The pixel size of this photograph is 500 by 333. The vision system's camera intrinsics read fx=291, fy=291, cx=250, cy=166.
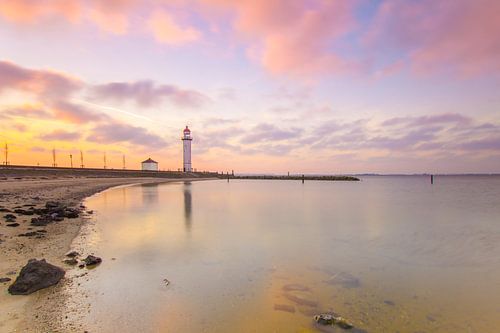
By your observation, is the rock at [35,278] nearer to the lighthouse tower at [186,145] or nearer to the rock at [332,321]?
the rock at [332,321]

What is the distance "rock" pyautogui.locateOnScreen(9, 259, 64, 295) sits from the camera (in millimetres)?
5941

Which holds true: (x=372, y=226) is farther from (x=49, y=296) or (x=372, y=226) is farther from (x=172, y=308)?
(x=49, y=296)

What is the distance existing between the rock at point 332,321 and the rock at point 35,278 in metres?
5.83

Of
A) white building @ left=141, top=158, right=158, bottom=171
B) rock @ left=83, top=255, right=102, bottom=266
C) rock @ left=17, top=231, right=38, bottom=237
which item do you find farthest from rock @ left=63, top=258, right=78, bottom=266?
white building @ left=141, top=158, right=158, bottom=171

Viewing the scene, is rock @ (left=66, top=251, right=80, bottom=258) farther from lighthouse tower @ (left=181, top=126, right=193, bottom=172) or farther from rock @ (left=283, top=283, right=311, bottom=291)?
lighthouse tower @ (left=181, top=126, right=193, bottom=172)

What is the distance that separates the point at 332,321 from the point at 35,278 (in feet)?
20.5

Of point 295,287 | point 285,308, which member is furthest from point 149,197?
point 285,308

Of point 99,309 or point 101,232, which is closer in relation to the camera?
point 99,309

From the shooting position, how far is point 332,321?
5.41 m

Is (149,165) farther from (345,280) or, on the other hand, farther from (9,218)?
(345,280)

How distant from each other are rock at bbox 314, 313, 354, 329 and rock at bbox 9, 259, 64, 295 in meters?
5.83

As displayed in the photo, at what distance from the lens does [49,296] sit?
5953 mm

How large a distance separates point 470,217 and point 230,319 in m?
22.2

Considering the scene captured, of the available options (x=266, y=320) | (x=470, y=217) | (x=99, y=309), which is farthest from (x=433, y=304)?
(x=470, y=217)
